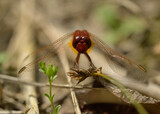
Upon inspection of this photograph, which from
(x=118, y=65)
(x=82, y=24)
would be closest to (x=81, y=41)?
(x=118, y=65)

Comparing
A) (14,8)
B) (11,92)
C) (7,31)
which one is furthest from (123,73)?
(14,8)

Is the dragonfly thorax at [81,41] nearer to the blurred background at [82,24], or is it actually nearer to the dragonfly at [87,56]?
the dragonfly at [87,56]

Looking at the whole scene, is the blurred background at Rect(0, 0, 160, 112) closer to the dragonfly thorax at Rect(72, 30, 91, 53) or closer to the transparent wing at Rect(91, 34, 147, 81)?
the transparent wing at Rect(91, 34, 147, 81)

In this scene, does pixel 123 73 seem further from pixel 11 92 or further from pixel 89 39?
pixel 11 92

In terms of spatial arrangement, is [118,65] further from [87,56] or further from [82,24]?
[82,24]

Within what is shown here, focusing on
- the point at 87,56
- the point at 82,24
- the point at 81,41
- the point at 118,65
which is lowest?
Result: the point at 118,65

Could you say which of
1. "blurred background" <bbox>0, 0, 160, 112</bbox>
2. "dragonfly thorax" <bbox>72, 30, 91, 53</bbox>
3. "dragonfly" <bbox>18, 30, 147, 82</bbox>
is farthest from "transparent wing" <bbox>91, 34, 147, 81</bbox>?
"blurred background" <bbox>0, 0, 160, 112</bbox>

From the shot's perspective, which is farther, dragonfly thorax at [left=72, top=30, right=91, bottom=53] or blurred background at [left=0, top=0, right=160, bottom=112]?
blurred background at [left=0, top=0, right=160, bottom=112]
